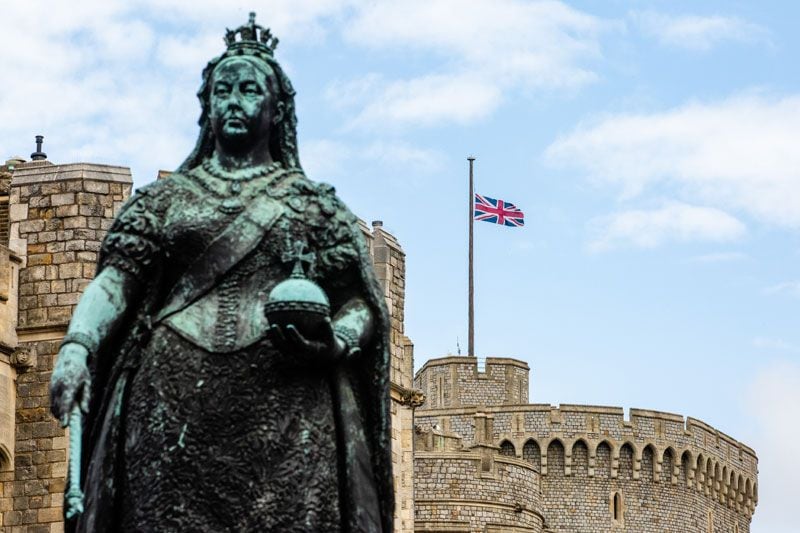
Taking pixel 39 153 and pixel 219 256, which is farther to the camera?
pixel 39 153

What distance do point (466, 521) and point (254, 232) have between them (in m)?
41.8

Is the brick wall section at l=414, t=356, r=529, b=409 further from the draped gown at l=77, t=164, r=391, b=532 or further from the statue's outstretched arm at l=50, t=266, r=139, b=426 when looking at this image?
the statue's outstretched arm at l=50, t=266, r=139, b=426

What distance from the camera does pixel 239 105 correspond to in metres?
7.04

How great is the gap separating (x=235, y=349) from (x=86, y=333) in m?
0.47

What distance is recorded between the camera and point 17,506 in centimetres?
2734

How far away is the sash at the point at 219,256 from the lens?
687cm

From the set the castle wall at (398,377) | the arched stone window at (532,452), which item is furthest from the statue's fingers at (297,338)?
the arched stone window at (532,452)

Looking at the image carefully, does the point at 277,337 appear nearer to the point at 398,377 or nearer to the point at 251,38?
the point at 251,38

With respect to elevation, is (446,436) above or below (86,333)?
above

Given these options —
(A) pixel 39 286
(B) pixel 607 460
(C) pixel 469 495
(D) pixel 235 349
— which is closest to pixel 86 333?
(D) pixel 235 349

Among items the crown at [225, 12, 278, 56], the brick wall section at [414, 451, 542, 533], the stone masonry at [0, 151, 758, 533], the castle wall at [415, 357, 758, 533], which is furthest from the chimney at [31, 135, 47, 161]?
the castle wall at [415, 357, 758, 533]

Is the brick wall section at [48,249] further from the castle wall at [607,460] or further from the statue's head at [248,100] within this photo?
the castle wall at [607,460]

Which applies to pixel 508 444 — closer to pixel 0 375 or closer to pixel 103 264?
pixel 0 375

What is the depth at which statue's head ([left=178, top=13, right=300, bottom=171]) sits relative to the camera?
7.05m
